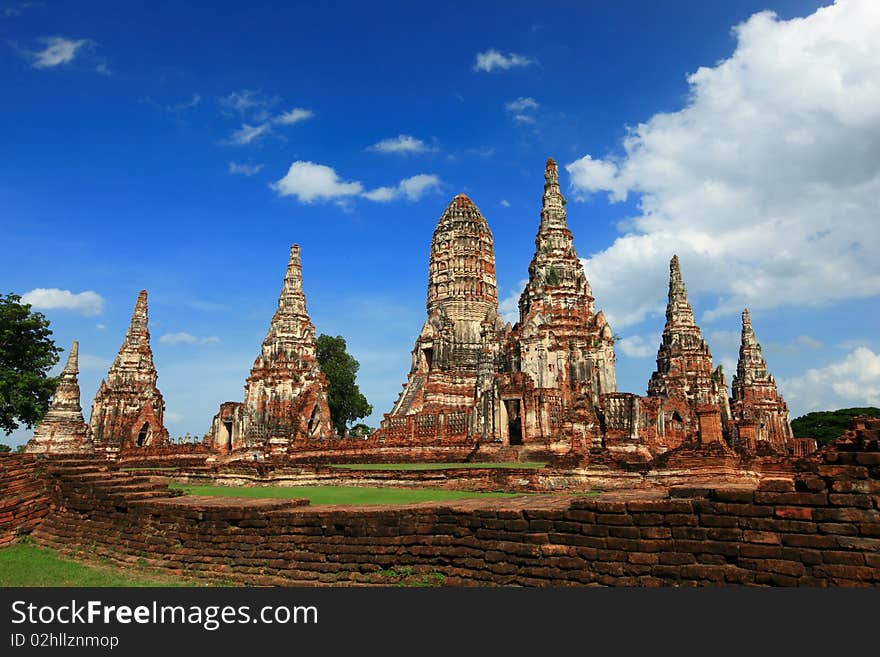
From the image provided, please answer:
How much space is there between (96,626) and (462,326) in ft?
130

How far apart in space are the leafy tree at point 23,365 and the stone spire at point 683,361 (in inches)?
1533

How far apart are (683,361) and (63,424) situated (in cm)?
4126

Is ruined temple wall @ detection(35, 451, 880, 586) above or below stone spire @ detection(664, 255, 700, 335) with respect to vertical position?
below

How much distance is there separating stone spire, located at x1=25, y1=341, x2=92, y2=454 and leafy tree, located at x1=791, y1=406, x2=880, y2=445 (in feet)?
202

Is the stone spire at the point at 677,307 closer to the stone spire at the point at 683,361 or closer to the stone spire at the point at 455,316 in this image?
the stone spire at the point at 683,361

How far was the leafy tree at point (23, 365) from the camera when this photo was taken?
1251 inches

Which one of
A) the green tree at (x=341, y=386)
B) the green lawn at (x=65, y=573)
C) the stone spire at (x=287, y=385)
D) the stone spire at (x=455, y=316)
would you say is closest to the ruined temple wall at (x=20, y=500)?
the green lawn at (x=65, y=573)

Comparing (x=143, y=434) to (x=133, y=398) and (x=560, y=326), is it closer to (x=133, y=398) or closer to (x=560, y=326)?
(x=133, y=398)

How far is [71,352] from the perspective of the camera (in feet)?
87.0

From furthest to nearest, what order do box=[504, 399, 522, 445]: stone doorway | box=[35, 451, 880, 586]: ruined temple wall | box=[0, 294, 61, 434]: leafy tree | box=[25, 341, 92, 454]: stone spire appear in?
box=[0, 294, 61, 434]: leafy tree, box=[504, 399, 522, 445]: stone doorway, box=[25, 341, 92, 454]: stone spire, box=[35, 451, 880, 586]: ruined temple wall

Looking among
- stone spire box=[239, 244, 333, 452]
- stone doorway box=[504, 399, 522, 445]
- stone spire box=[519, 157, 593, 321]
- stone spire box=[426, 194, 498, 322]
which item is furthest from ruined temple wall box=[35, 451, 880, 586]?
stone spire box=[426, 194, 498, 322]

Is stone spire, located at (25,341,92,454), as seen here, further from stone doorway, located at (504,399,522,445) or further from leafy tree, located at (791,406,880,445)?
leafy tree, located at (791,406,880,445)

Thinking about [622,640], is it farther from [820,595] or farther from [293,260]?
[293,260]

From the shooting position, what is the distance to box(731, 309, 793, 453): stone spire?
1994 inches
